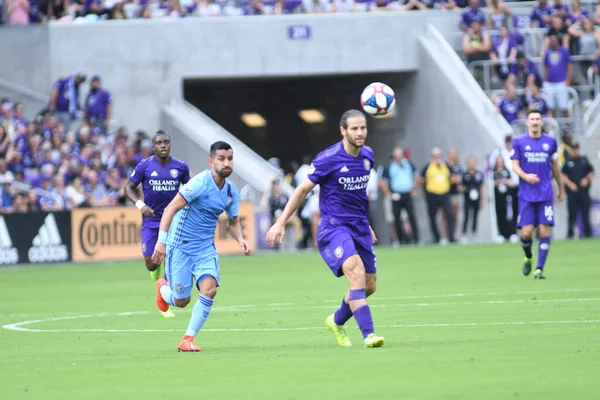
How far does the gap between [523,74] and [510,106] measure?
3.33ft

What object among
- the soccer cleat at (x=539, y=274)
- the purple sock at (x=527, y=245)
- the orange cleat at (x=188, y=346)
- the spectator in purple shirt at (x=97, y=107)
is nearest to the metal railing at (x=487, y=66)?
the spectator in purple shirt at (x=97, y=107)

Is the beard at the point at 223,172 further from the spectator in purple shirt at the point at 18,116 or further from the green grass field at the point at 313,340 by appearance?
the spectator in purple shirt at the point at 18,116

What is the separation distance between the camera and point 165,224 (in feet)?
39.5

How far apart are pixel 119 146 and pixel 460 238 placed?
9.13m

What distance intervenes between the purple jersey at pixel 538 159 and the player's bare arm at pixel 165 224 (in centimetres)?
927

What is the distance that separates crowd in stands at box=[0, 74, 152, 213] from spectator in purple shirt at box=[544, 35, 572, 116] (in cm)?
1139

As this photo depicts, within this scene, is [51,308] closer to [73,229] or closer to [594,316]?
[594,316]

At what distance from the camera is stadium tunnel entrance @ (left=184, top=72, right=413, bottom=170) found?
134 ft

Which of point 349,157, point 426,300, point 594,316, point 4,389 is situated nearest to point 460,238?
point 426,300

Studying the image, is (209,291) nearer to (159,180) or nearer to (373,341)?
(373,341)

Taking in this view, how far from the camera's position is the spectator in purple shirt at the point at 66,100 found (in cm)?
3462

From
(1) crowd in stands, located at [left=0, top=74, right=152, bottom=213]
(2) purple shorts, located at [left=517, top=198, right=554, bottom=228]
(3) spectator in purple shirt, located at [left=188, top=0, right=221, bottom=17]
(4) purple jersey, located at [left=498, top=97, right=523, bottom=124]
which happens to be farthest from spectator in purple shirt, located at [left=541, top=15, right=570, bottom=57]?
(2) purple shorts, located at [left=517, top=198, right=554, bottom=228]

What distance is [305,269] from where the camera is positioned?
83.9 ft

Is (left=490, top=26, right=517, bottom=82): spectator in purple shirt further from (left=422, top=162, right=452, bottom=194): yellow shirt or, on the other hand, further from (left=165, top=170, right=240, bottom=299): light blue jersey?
(left=165, top=170, right=240, bottom=299): light blue jersey
